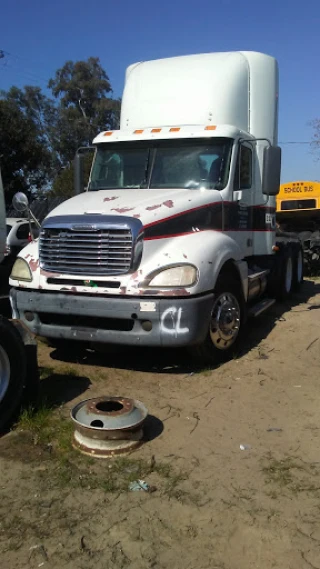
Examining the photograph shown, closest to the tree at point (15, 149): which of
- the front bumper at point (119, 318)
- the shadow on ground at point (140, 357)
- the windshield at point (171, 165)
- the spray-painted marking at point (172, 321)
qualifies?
the windshield at point (171, 165)

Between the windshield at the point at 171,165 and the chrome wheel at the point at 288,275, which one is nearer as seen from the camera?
the windshield at the point at 171,165

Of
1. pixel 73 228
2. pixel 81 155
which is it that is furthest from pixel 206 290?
pixel 81 155

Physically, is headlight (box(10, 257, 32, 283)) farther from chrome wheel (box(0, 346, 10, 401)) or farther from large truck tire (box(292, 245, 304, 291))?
large truck tire (box(292, 245, 304, 291))

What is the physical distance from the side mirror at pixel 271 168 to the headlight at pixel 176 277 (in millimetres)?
2346

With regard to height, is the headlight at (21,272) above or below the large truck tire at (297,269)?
above

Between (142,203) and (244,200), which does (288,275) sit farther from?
(142,203)

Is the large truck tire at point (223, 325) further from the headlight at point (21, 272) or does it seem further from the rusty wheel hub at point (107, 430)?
the headlight at point (21, 272)

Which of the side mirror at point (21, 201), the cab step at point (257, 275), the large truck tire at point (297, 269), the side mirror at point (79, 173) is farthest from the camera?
the large truck tire at point (297, 269)

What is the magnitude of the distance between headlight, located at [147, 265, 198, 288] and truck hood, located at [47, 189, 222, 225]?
576mm

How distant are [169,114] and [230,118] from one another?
84cm

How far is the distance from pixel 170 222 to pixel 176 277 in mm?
697

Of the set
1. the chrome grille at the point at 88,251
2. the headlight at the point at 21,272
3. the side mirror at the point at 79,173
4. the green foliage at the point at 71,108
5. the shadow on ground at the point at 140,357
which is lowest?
the shadow on ground at the point at 140,357

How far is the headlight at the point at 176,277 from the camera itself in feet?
16.6

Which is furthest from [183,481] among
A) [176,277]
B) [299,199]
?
[299,199]
